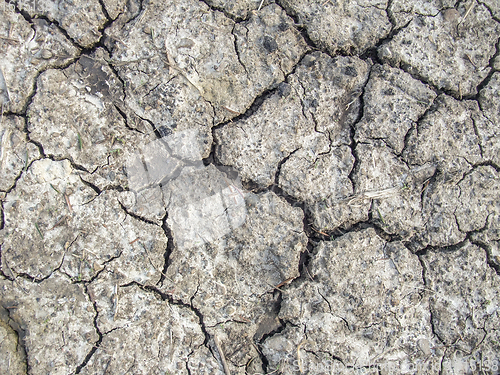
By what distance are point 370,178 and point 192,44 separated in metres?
1.43

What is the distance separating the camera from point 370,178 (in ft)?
7.14

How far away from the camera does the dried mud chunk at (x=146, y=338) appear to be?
1.96 meters

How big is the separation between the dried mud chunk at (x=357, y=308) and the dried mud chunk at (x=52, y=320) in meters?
1.10

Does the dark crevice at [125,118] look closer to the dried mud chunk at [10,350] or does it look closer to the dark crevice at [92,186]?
the dark crevice at [92,186]

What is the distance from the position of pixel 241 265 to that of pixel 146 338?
0.70m

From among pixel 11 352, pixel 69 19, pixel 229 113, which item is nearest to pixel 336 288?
pixel 229 113

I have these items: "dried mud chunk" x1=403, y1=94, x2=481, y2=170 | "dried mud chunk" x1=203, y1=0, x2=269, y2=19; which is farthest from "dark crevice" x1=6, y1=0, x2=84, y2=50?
"dried mud chunk" x1=403, y1=94, x2=481, y2=170

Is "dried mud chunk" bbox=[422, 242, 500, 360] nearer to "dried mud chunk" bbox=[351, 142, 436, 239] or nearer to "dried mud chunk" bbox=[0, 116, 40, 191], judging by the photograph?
"dried mud chunk" bbox=[351, 142, 436, 239]

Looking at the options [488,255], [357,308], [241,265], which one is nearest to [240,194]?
[241,265]

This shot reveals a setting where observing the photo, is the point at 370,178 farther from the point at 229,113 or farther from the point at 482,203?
the point at 229,113

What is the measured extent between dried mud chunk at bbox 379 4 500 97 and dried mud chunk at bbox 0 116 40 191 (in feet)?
7.64

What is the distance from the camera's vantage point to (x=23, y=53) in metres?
2.03

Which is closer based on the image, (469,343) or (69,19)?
(69,19)

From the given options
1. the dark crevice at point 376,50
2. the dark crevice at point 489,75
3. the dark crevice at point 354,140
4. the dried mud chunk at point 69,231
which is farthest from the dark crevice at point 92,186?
the dark crevice at point 489,75
